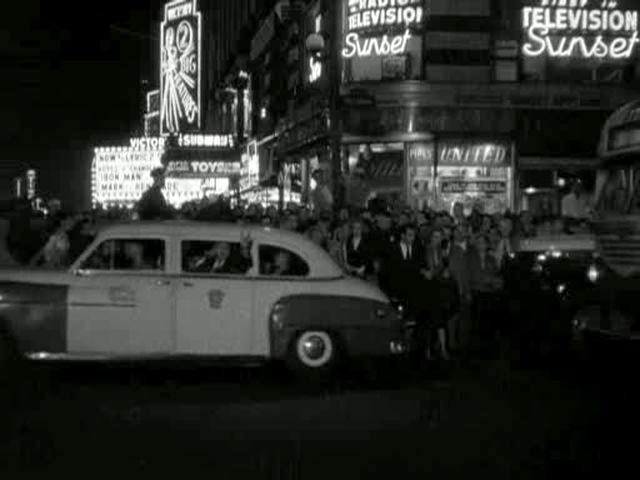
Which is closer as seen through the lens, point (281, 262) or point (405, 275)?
point (281, 262)

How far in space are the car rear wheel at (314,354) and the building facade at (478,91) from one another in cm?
1761

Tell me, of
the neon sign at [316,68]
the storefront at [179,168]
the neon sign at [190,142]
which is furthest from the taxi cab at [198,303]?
the neon sign at [190,142]

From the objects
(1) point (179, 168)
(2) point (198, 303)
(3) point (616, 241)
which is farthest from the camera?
(1) point (179, 168)

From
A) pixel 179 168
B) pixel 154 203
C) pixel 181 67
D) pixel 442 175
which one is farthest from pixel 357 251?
pixel 181 67

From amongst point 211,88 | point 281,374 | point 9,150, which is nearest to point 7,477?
point 281,374

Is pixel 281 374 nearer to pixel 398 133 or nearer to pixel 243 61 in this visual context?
pixel 398 133

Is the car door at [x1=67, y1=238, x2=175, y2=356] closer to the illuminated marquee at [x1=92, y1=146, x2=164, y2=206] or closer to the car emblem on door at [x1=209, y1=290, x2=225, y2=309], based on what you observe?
the car emblem on door at [x1=209, y1=290, x2=225, y2=309]

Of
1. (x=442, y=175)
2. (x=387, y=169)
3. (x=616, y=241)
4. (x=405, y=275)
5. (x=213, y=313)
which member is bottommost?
(x=213, y=313)

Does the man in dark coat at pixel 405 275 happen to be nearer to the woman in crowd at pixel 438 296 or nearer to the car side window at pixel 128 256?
the woman in crowd at pixel 438 296

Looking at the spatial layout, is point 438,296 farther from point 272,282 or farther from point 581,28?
point 581,28

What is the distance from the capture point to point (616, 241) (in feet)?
53.8

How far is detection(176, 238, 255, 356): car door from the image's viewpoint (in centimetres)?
1402

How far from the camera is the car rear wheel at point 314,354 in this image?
46.6ft

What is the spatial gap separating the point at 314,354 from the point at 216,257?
4.41 ft
